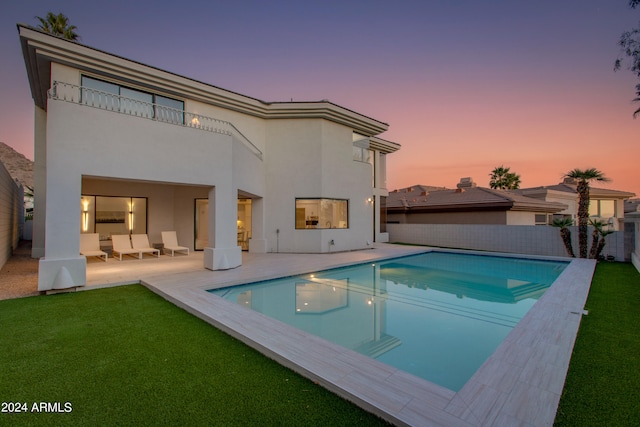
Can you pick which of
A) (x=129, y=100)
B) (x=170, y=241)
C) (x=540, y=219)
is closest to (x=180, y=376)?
(x=129, y=100)

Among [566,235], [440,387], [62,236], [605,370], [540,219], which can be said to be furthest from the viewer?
[540,219]

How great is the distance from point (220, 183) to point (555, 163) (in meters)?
31.2

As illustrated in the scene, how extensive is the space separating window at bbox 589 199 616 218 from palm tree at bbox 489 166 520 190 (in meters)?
6.85

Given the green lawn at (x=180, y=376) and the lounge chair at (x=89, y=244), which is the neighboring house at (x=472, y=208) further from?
the lounge chair at (x=89, y=244)

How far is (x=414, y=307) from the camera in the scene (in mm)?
6762

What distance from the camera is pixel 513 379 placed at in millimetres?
3170

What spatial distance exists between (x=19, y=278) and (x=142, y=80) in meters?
7.43

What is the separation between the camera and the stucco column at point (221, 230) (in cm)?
951

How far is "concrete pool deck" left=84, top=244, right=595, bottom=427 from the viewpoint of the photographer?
2.59 metres

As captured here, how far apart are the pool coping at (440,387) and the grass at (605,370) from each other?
115mm

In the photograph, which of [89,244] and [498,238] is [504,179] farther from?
[89,244]

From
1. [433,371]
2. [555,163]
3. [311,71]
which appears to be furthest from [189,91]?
[555,163]

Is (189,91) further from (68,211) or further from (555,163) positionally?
(555,163)

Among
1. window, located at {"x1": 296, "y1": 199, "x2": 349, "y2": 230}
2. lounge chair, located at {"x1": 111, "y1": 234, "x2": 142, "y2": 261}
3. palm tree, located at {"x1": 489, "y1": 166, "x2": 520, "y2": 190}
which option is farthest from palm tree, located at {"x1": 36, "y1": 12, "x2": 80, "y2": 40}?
palm tree, located at {"x1": 489, "y1": 166, "x2": 520, "y2": 190}
